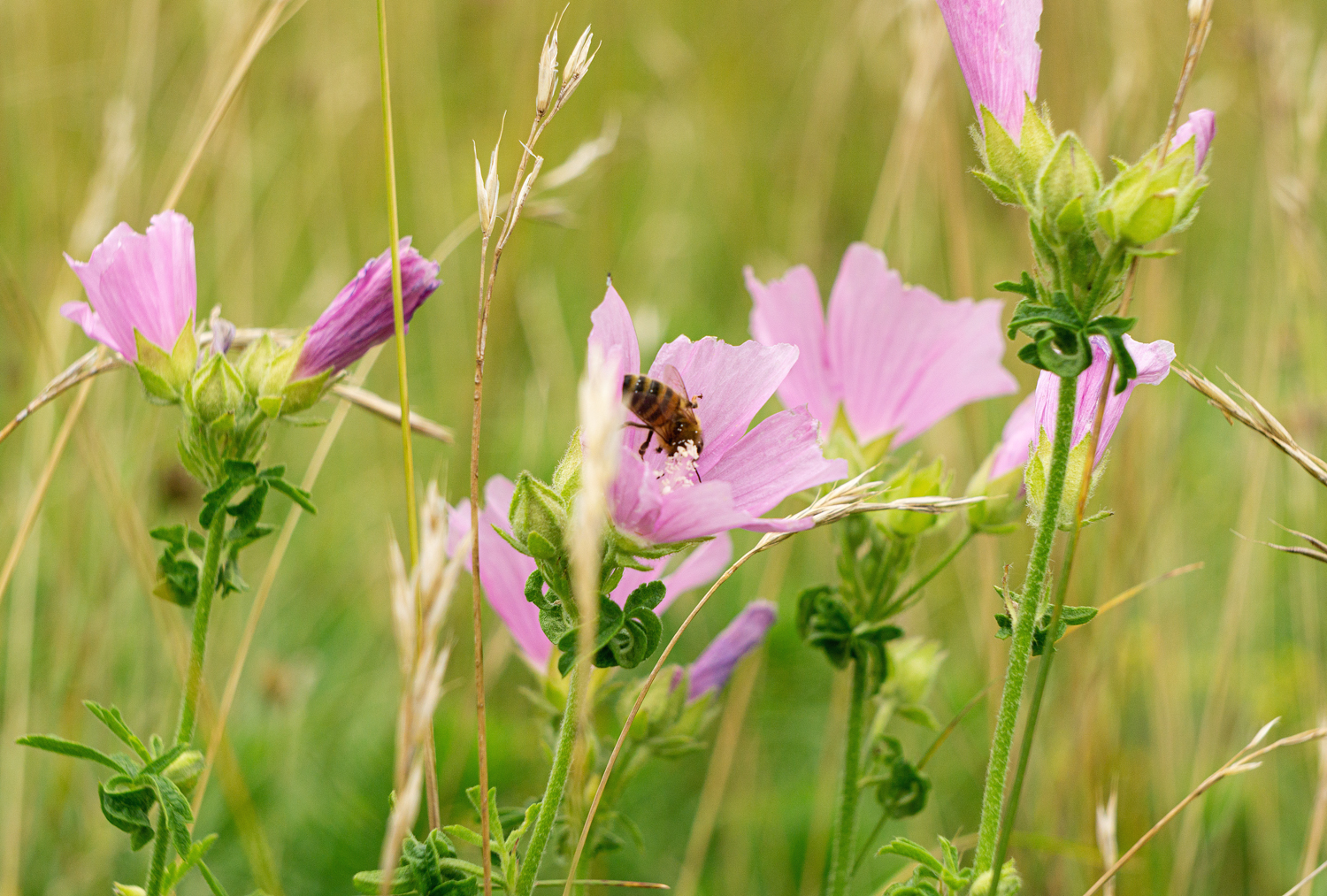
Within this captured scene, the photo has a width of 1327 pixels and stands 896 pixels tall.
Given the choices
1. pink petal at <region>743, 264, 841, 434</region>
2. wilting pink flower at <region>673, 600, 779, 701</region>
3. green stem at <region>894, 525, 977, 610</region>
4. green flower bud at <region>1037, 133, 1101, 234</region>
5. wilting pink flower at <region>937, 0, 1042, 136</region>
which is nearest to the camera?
green flower bud at <region>1037, 133, 1101, 234</region>

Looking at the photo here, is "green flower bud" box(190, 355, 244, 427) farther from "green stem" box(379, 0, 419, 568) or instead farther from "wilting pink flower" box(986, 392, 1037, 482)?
"wilting pink flower" box(986, 392, 1037, 482)

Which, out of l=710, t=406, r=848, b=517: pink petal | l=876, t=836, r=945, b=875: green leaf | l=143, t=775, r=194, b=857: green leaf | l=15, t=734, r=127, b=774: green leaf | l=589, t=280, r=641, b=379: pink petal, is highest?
l=589, t=280, r=641, b=379: pink petal

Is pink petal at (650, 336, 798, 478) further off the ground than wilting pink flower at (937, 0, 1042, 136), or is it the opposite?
wilting pink flower at (937, 0, 1042, 136)

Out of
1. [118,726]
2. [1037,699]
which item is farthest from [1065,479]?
[118,726]

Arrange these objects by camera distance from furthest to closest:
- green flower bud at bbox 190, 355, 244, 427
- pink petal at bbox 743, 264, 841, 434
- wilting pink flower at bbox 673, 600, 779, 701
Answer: pink petal at bbox 743, 264, 841, 434 → wilting pink flower at bbox 673, 600, 779, 701 → green flower bud at bbox 190, 355, 244, 427

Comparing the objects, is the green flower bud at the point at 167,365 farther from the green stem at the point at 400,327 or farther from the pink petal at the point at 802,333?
the pink petal at the point at 802,333

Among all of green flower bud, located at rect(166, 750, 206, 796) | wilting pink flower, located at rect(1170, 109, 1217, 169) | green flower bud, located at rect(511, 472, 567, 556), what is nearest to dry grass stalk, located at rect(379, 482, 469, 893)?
green flower bud, located at rect(511, 472, 567, 556)

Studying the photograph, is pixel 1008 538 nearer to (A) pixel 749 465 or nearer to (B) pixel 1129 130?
(B) pixel 1129 130

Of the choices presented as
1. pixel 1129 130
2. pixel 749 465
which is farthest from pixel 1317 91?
pixel 749 465
